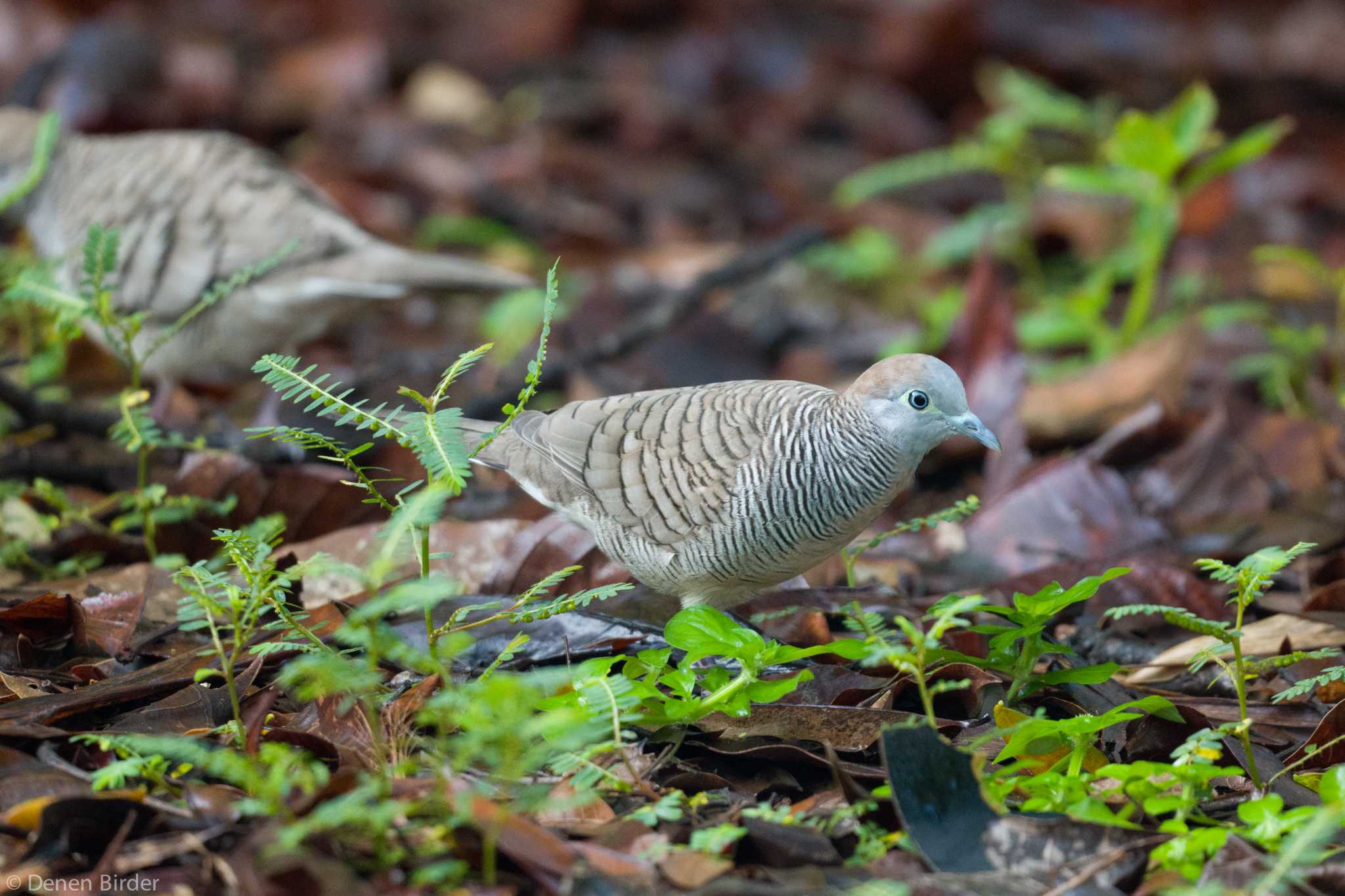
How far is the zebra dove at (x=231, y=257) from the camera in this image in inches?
189

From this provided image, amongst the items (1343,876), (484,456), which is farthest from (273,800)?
(484,456)

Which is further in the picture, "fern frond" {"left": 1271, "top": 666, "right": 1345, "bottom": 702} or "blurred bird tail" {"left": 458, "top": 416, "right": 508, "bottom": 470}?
"blurred bird tail" {"left": 458, "top": 416, "right": 508, "bottom": 470}

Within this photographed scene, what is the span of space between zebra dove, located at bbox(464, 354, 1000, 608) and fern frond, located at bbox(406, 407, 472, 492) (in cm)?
93

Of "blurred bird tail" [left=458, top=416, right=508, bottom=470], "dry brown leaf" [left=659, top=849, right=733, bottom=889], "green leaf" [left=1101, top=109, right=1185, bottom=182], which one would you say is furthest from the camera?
"green leaf" [left=1101, top=109, right=1185, bottom=182]

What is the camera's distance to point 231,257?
190 inches

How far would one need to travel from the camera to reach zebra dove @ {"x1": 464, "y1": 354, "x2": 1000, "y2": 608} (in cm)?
311

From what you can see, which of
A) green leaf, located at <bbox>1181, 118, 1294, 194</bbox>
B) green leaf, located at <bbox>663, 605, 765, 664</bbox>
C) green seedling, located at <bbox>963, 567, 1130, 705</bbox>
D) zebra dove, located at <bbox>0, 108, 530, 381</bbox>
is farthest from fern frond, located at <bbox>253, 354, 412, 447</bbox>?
green leaf, located at <bbox>1181, 118, 1294, 194</bbox>

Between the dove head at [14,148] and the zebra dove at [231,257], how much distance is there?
59 cm

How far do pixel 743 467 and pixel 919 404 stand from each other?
0.44 meters

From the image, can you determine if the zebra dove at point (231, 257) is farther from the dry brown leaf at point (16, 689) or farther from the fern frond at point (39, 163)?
the dry brown leaf at point (16, 689)

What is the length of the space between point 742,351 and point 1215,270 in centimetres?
318

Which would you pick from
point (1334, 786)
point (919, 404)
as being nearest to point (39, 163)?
point (919, 404)

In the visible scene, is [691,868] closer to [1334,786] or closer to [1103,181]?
[1334,786]

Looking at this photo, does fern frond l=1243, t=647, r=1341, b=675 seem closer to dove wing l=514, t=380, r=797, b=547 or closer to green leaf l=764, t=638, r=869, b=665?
green leaf l=764, t=638, r=869, b=665
